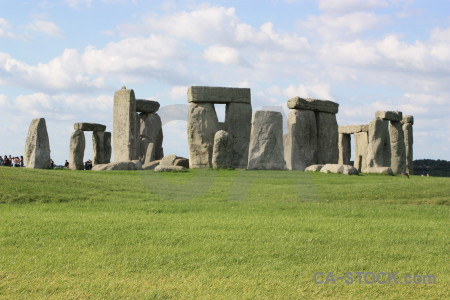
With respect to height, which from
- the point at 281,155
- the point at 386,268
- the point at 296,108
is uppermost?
the point at 296,108

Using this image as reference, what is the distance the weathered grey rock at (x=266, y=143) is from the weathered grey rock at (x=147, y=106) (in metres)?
11.7

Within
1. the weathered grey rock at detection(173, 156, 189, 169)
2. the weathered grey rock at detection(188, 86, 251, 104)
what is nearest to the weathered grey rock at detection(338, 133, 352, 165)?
the weathered grey rock at detection(188, 86, 251, 104)

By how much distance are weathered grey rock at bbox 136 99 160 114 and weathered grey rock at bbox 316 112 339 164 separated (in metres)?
9.80

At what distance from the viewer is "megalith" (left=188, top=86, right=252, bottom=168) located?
3012 cm

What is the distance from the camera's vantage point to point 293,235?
35.9 feet

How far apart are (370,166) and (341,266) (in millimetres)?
22496

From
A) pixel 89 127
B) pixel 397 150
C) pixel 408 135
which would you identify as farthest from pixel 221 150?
pixel 408 135

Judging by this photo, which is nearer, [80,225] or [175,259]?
[175,259]

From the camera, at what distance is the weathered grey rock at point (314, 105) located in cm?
3003

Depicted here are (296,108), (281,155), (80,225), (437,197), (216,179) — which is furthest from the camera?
(296,108)

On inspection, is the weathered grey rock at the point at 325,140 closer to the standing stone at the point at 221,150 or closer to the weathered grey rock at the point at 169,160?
the standing stone at the point at 221,150

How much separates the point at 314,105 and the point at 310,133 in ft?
4.46

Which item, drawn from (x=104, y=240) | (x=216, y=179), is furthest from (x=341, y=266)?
(x=216, y=179)

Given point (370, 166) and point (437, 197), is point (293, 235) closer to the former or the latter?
point (437, 197)
